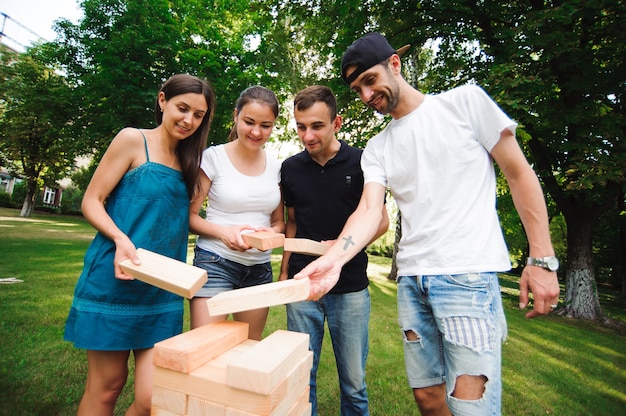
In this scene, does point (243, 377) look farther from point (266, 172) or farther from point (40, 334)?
point (40, 334)

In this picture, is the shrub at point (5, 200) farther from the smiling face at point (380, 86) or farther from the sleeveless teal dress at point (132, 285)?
the smiling face at point (380, 86)

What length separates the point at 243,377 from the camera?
40.2 inches

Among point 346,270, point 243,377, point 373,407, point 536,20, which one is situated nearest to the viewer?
point 243,377

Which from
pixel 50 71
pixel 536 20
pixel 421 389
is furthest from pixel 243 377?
pixel 50 71

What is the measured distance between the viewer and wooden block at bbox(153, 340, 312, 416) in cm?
103

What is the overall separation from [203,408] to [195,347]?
198mm

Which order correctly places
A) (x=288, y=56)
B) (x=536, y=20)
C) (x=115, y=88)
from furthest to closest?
1. (x=288, y=56)
2. (x=115, y=88)
3. (x=536, y=20)

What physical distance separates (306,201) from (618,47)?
32.2ft

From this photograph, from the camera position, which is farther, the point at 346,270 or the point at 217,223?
the point at 346,270

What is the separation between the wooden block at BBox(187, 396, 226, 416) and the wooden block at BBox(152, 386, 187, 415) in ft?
0.08

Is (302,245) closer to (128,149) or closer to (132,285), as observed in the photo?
(132,285)

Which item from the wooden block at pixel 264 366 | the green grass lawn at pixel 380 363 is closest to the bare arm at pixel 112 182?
the wooden block at pixel 264 366

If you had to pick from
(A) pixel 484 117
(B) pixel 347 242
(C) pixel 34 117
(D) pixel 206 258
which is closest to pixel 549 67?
(A) pixel 484 117

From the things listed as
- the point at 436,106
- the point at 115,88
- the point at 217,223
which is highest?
the point at 115,88
